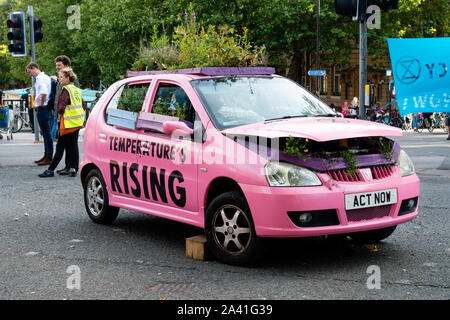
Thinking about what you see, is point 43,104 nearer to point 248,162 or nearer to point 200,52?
point 200,52

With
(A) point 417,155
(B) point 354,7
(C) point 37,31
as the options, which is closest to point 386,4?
(B) point 354,7

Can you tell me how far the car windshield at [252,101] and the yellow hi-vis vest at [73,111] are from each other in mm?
5489

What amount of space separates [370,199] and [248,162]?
99 centimetres

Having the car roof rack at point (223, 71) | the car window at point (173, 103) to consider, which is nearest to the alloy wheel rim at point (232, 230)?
the car window at point (173, 103)

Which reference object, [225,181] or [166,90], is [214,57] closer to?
[166,90]

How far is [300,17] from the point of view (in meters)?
39.5

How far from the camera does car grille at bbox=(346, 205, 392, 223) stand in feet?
17.1

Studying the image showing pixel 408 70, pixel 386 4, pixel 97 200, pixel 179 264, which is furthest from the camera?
pixel 408 70

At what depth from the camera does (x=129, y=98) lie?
6.88 meters

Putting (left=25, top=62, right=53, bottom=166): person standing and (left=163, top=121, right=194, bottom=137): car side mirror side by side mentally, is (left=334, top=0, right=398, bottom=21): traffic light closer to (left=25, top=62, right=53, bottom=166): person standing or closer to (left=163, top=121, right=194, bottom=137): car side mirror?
(left=163, top=121, right=194, bottom=137): car side mirror

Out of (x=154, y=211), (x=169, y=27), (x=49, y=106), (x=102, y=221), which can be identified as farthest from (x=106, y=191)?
(x=169, y=27)

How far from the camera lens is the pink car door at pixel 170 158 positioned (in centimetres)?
580

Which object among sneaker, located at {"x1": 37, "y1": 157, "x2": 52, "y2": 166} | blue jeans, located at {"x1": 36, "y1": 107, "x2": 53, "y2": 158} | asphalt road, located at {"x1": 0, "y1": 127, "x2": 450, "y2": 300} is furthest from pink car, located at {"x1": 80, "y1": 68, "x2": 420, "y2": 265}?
sneaker, located at {"x1": 37, "y1": 157, "x2": 52, "y2": 166}
